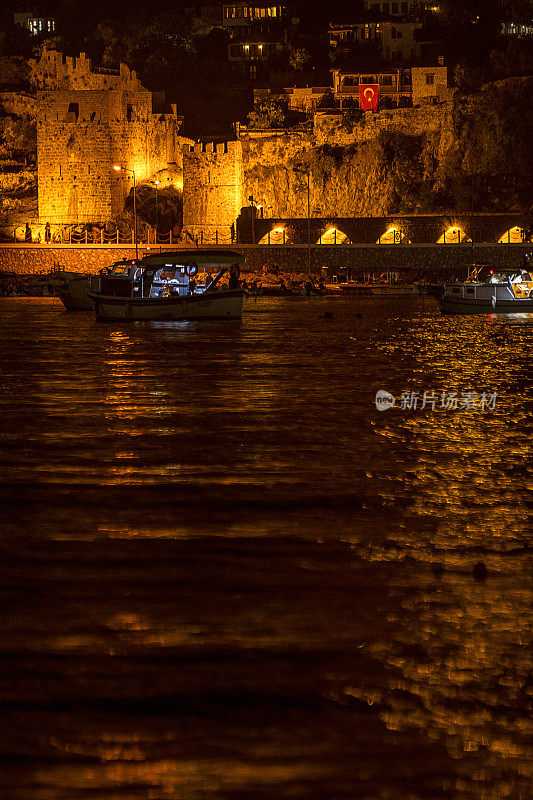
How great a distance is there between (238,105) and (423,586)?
253 ft

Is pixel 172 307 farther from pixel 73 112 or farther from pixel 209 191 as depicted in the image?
pixel 209 191

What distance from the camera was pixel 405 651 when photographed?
5129 mm

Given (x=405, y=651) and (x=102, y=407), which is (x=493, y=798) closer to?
(x=405, y=651)

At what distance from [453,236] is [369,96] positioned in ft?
37.1

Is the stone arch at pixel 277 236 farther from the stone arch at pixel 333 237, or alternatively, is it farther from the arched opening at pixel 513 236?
the arched opening at pixel 513 236

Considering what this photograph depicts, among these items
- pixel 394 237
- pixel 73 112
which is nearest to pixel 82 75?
pixel 73 112

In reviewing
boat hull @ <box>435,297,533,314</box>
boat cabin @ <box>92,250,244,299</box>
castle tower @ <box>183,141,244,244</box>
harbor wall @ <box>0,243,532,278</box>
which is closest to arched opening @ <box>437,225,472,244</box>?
harbor wall @ <box>0,243,532,278</box>

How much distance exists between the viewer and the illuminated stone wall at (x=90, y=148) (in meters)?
64.8

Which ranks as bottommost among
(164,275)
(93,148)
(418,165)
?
(164,275)

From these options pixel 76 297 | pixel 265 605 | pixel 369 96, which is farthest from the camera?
pixel 369 96

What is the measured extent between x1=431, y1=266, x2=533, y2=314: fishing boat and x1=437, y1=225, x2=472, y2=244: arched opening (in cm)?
2834

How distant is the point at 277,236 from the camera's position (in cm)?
6831

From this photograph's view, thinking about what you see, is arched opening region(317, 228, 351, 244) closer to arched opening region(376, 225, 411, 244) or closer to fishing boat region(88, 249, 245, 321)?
arched opening region(376, 225, 411, 244)

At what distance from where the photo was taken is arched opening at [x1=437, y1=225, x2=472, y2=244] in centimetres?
6681
